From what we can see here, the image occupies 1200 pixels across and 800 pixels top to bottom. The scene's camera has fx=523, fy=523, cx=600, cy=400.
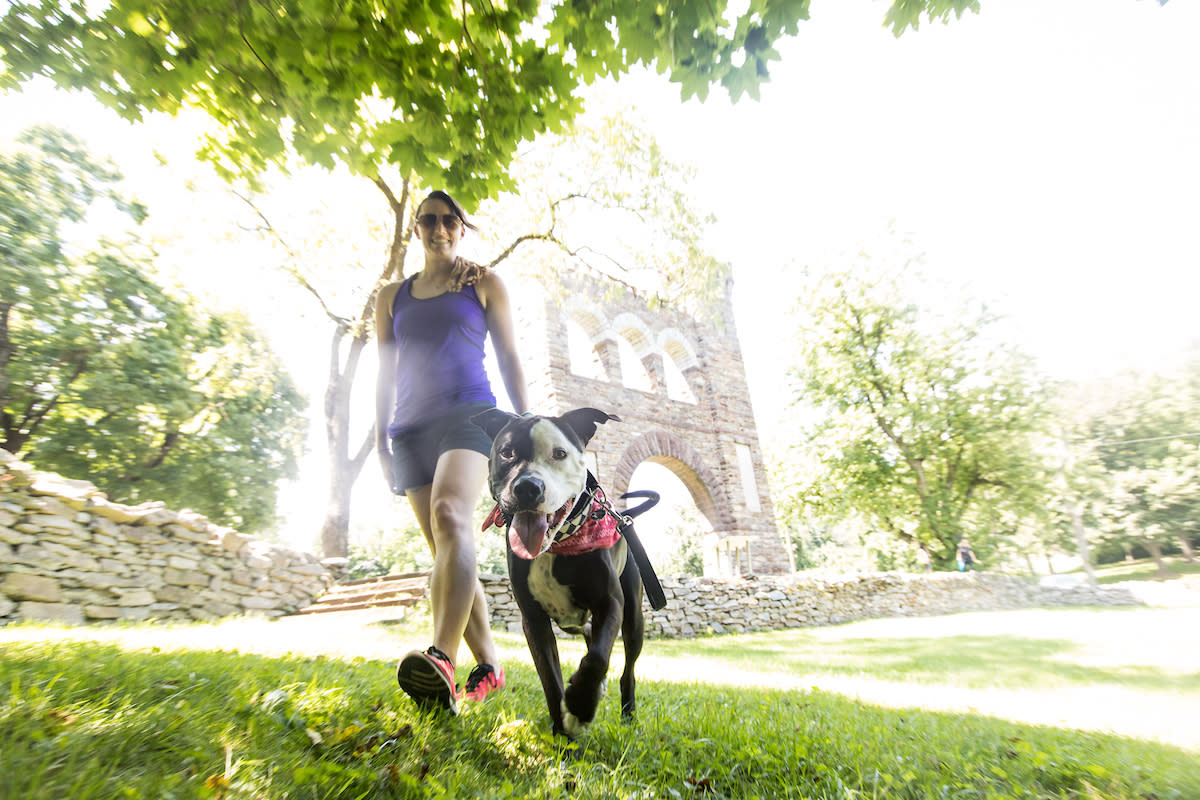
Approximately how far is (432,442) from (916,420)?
59.9ft

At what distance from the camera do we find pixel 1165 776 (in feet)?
6.37

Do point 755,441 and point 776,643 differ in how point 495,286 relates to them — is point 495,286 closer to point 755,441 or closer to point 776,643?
point 776,643

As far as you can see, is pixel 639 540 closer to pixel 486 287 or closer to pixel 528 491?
pixel 528 491

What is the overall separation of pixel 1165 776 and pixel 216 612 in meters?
8.71

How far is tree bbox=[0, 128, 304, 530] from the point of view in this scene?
1037 cm

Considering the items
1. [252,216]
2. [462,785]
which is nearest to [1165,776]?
[462,785]

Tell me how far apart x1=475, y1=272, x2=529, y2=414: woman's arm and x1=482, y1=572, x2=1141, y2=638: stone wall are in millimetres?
6358

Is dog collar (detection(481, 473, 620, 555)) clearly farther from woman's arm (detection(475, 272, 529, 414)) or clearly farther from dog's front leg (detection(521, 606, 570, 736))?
woman's arm (detection(475, 272, 529, 414))

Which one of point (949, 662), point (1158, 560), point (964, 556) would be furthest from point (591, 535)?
point (1158, 560)

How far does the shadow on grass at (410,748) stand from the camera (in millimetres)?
1158

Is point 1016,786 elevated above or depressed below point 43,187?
below

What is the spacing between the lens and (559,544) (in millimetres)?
1824

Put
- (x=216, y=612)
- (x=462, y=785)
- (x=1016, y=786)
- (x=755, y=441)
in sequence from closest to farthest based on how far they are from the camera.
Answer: (x=462, y=785) < (x=1016, y=786) < (x=216, y=612) < (x=755, y=441)

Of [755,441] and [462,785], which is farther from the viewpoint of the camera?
[755,441]
